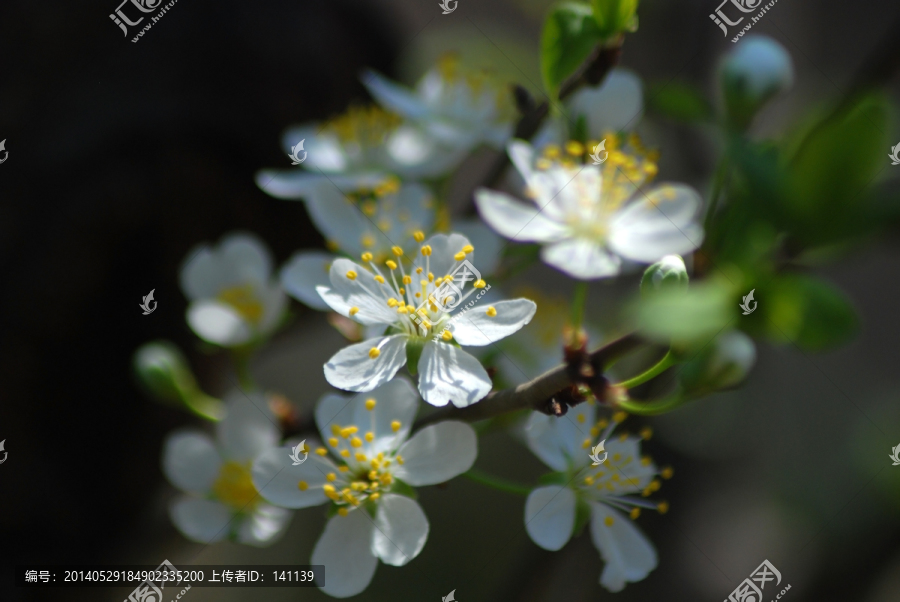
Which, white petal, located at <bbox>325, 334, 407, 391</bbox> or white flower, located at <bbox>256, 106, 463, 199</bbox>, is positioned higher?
white flower, located at <bbox>256, 106, 463, 199</bbox>

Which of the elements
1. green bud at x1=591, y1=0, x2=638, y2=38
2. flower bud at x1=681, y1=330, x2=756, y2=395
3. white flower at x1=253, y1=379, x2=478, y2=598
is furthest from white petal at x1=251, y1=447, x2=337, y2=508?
green bud at x1=591, y1=0, x2=638, y2=38

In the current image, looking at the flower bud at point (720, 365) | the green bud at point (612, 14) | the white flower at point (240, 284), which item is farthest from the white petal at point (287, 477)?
the green bud at point (612, 14)

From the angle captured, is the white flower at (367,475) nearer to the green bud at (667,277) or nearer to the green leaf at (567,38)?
the green bud at (667,277)

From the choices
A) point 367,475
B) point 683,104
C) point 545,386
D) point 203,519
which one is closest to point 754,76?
point 683,104

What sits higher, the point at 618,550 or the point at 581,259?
the point at 581,259

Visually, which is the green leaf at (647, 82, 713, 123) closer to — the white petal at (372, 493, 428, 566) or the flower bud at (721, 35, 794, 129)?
the flower bud at (721, 35, 794, 129)

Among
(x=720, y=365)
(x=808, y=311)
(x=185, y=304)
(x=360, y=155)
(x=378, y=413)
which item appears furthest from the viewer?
(x=185, y=304)

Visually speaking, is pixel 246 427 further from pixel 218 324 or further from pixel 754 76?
pixel 754 76

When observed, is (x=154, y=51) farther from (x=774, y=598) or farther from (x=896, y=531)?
(x=896, y=531)
